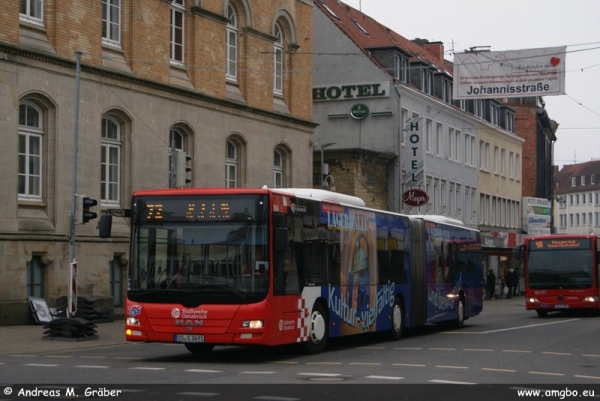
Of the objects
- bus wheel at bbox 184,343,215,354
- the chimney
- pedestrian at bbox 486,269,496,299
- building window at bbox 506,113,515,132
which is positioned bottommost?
pedestrian at bbox 486,269,496,299

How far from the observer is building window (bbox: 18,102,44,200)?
27578 millimetres

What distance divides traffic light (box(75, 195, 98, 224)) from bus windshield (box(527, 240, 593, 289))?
58.0 ft

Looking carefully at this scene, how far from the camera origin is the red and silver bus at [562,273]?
36.0 metres

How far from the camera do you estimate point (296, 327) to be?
58.3ft

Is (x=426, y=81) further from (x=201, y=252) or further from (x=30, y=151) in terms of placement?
(x=201, y=252)

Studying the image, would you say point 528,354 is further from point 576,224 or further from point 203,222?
point 576,224

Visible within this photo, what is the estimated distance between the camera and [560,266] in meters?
36.5

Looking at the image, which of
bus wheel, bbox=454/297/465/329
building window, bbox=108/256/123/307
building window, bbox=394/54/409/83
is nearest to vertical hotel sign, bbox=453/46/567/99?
bus wheel, bbox=454/297/465/329

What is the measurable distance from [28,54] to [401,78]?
30226mm

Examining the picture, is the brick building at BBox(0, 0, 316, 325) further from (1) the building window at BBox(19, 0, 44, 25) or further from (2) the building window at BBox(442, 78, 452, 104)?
(2) the building window at BBox(442, 78, 452, 104)

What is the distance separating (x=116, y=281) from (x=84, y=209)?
23.6 ft

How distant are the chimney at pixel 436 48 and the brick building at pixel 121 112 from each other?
Answer: 29.7 m

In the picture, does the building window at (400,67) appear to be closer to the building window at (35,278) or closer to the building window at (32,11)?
the building window at (32,11)

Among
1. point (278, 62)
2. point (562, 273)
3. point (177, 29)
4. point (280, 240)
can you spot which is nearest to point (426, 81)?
point (278, 62)
